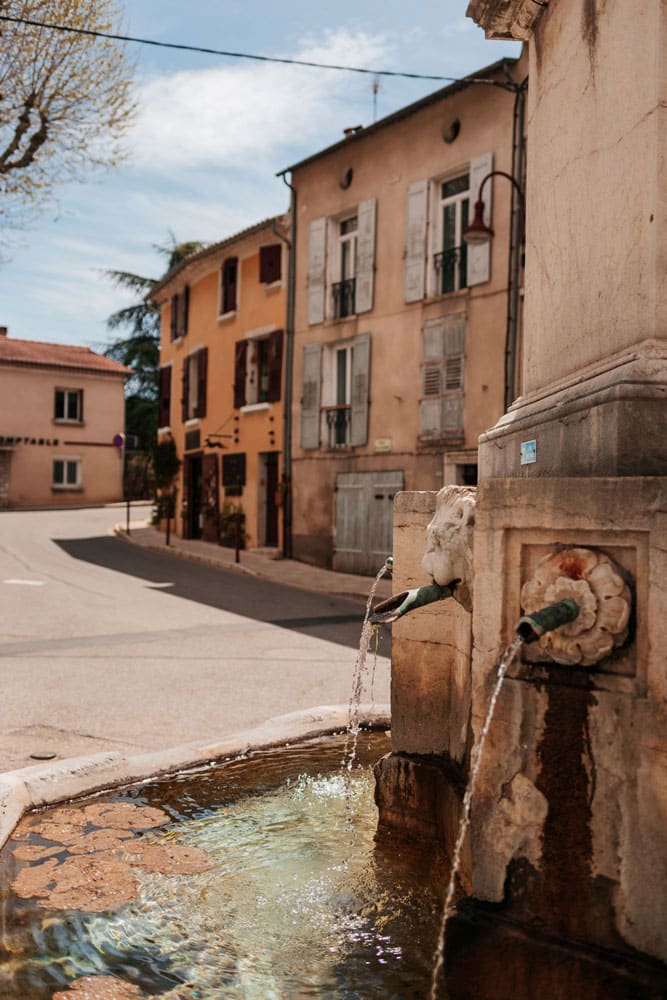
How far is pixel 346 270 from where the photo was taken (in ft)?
61.1

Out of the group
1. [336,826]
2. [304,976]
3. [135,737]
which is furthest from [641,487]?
[135,737]

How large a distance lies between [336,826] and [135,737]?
5.89 feet

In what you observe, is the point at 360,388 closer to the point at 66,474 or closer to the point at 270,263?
the point at 270,263

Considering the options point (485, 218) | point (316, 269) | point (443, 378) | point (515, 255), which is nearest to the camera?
point (515, 255)

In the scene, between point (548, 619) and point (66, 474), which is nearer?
point (548, 619)

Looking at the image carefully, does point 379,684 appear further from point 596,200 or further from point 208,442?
point 208,442

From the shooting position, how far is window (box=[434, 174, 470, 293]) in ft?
51.5

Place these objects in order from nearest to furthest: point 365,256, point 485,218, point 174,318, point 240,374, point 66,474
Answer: point 485,218, point 365,256, point 240,374, point 174,318, point 66,474

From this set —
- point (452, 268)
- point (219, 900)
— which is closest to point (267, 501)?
point (452, 268)

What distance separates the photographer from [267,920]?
3010 mm

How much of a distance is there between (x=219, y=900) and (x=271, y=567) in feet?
48.0

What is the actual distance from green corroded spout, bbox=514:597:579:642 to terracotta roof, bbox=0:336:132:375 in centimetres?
3496

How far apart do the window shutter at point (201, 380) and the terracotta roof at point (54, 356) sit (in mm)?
13533

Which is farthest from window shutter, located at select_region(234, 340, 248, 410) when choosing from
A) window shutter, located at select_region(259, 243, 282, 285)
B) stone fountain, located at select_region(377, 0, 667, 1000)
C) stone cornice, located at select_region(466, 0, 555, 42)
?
stone fountain, located at select_region(377, 0, 667, 1000)
